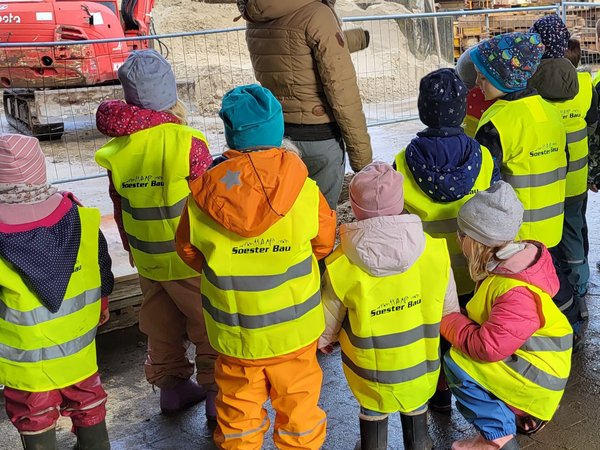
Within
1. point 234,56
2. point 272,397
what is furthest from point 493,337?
point 234,56

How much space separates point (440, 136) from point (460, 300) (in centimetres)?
77

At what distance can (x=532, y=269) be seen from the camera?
296 cm

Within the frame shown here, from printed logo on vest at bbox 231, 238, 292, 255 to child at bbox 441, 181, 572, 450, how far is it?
2.48 feet

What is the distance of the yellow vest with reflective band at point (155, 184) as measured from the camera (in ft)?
11.0

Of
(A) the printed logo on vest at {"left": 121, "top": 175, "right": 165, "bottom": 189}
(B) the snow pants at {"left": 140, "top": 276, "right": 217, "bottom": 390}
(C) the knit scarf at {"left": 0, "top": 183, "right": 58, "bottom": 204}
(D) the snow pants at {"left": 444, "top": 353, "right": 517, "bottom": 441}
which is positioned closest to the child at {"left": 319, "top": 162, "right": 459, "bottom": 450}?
(D) the snow pants at {"left": 444, "top": 353, "right": 517, "bottom": 441}

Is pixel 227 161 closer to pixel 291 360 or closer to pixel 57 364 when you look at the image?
pixel 291 360

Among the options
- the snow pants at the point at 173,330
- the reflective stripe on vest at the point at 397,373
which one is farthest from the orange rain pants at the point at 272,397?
the snow pants at the point at 173,330

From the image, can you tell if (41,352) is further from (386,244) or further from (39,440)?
(386,244)

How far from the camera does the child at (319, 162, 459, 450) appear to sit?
113 inches

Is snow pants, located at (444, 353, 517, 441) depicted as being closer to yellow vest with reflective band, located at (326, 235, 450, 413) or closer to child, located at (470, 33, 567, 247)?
yellow vest with reflective band, located at (326, 235, 450, 413)

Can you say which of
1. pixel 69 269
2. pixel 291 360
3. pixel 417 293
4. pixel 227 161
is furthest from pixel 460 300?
pixel 69 269

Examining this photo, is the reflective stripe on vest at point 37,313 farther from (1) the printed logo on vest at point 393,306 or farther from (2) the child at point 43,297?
A: (1) the printed logo on vest at point 393,306

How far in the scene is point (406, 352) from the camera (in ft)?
9.73

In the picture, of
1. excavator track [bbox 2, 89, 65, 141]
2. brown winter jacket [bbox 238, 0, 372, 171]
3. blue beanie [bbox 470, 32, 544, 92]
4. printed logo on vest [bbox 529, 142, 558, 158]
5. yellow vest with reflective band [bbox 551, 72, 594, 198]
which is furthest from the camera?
excavator track [bbox 2, 89, 65, 141]
